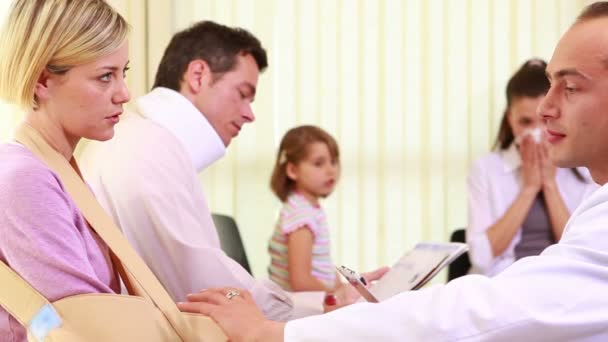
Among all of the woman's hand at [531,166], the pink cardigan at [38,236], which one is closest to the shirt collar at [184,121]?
the pink cardigan at [38,236]

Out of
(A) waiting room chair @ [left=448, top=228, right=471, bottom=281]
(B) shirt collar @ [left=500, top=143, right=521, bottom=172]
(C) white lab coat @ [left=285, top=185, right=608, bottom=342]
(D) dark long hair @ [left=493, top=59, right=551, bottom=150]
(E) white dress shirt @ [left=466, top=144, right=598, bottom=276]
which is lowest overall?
(A) waiting room chair @ [left=448, top=228, right=471, bottom=281]

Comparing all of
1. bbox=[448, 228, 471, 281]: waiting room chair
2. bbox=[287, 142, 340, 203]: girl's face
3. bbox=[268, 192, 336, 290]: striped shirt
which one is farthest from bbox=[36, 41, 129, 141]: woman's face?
bbox=[448, 228, 471, 281]: waiting room chair

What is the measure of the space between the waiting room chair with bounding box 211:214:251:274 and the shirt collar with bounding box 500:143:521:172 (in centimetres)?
101

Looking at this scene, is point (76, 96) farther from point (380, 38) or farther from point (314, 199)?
point (380, 38)

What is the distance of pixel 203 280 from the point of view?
6.57 feet

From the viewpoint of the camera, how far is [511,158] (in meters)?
3.46

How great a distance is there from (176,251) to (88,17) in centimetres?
62

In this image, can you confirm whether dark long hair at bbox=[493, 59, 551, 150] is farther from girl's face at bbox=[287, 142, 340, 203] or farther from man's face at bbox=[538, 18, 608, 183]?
man's face at bbox=[538, 18, 608, 183]

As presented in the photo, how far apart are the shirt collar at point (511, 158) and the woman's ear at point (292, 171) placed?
0.77m

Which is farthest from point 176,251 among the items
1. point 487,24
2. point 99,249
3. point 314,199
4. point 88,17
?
point 487,24

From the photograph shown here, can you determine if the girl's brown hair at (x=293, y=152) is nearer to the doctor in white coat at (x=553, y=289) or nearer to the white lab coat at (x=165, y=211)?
the white lab coat at (x=165, y=211)

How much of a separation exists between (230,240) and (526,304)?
2.08 metres

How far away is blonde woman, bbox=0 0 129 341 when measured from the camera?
1.35 meters

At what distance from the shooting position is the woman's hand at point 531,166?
A: 11.0 feet
